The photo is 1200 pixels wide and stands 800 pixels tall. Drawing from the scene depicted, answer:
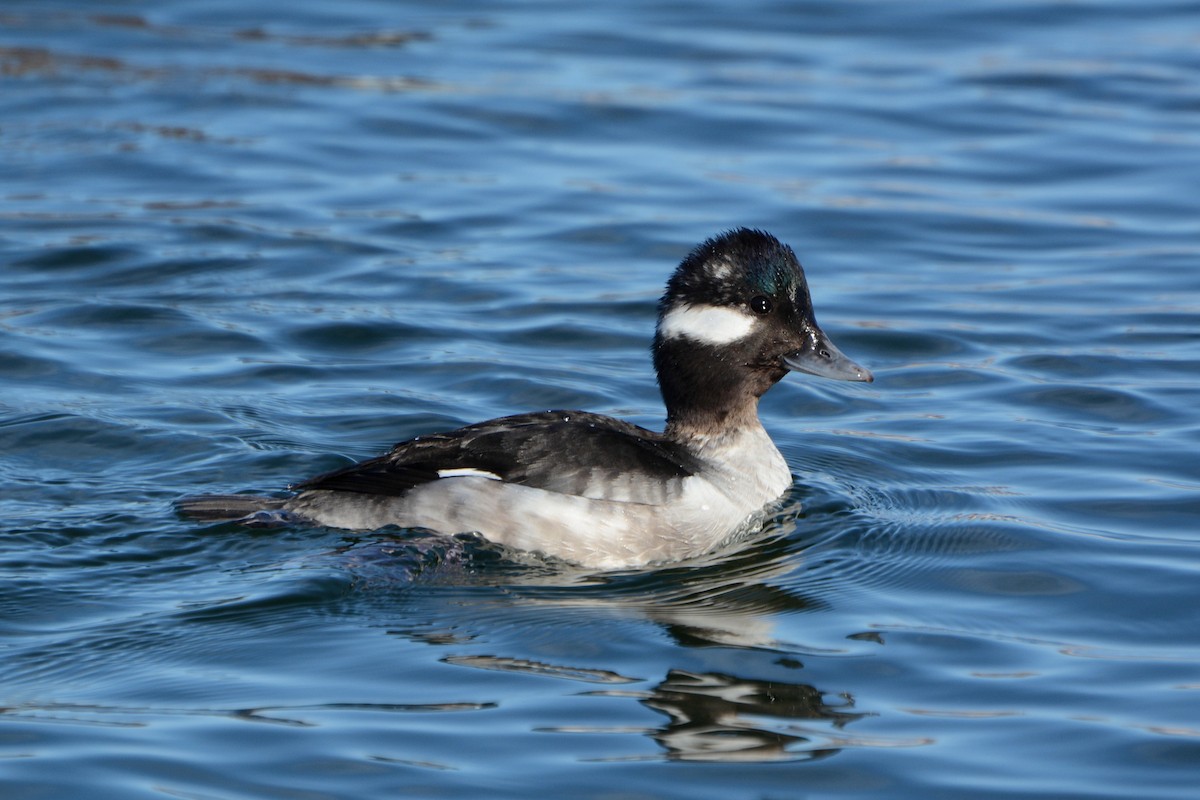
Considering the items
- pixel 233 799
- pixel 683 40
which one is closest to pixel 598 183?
pixel 683 40

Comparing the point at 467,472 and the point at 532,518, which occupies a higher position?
the point at 467,472


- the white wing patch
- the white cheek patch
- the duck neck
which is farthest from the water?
the white cheek patch

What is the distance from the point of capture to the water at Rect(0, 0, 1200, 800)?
5988mm

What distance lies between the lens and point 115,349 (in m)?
10.8

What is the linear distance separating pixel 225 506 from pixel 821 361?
2915 millimetres

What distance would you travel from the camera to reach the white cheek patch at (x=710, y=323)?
8.09m

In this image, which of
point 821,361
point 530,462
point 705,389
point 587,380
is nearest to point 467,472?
point 530,462

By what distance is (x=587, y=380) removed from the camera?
10.6 metres

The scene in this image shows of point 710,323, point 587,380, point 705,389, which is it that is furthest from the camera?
point 587,380

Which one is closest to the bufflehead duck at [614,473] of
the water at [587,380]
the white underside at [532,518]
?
the white underside at [532,518]

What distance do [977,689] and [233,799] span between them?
2768mm

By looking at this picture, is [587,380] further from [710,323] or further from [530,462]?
[530,462]

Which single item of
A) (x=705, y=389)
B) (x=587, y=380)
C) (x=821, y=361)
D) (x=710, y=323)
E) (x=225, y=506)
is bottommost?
(x=225, y=506)

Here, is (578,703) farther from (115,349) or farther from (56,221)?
(56,221)
